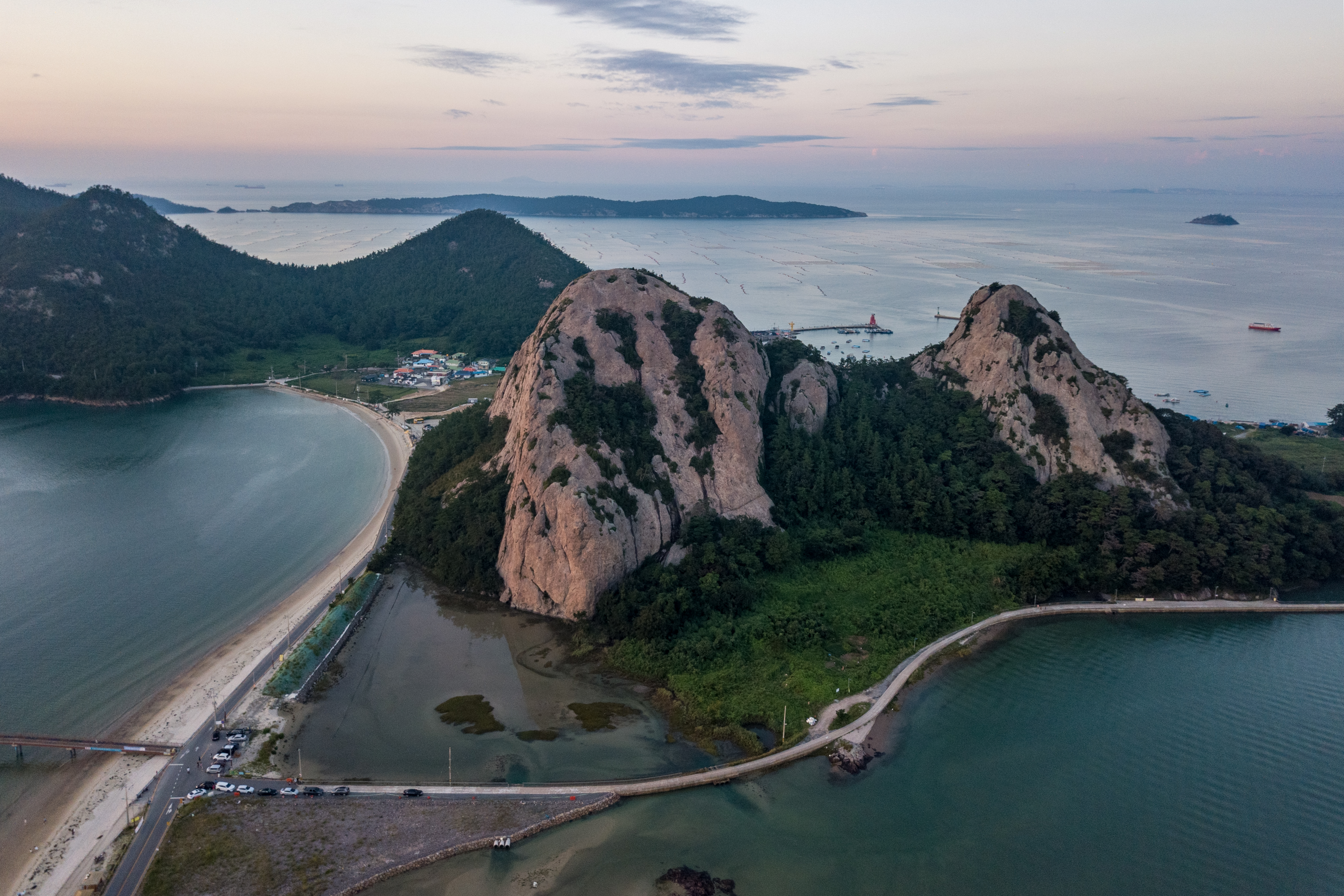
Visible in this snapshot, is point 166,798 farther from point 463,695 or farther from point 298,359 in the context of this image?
point 298,359

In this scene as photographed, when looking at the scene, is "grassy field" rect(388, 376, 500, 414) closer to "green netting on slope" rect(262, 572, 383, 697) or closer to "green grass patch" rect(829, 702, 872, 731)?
"green netting on slope" rect(262, 572, 383, 697)

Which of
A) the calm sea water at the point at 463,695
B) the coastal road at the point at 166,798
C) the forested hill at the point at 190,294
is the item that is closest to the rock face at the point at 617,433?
the calm sea water at the point at 463,695

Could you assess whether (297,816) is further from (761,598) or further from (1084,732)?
(1084,732)

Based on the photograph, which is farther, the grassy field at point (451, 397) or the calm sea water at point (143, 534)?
the grassy field at point (451, 397)

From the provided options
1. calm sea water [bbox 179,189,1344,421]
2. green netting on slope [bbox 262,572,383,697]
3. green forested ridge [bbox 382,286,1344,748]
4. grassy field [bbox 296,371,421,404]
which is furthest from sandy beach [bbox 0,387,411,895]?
calm sea water [bbox 179,189,1344,421]

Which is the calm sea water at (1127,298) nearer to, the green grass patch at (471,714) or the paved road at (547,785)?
the paved road at (547,785)

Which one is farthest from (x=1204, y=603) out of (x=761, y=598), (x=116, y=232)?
(x=116, y=232)

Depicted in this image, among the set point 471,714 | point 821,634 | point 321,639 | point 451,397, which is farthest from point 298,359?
point 821,634
